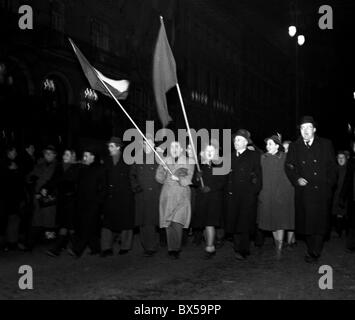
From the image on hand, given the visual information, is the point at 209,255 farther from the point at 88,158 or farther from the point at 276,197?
the point at 88,158

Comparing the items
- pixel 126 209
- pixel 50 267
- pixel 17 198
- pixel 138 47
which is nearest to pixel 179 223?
pixel 126 209

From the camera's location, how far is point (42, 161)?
9.50 metres

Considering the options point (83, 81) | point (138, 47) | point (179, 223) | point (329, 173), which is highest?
point (138, 47)

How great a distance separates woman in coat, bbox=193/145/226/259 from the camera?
8.52 meters

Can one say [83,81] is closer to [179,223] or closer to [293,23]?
[293,23]

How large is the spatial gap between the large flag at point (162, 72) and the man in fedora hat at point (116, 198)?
1.00 metres

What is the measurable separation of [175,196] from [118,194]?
3.29 ft

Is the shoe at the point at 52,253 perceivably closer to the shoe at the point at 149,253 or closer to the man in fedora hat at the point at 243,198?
the shoe at the point at 149,253

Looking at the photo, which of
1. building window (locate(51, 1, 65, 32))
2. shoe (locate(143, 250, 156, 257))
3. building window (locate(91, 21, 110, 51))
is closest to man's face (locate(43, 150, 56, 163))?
shoe (locate(143, 250, 156, 257))

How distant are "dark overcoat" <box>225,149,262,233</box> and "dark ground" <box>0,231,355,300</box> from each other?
1.90ft

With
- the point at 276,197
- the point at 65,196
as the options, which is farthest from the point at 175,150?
the point at 65,196

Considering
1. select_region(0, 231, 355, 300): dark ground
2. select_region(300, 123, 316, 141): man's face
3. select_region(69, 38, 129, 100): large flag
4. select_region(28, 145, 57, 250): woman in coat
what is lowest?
select_region(0, 231, 355, 300): dark ground

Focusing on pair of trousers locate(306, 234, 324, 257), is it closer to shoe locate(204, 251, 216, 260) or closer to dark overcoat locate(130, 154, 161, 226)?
shoe locate(204, 251, 216, 260)

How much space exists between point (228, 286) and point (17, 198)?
436 cm
